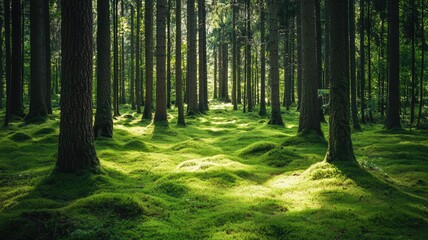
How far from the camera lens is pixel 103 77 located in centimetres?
1359

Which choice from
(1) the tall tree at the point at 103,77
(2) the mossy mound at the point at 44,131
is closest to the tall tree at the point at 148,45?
(1) the tall tree at the point at 103,77

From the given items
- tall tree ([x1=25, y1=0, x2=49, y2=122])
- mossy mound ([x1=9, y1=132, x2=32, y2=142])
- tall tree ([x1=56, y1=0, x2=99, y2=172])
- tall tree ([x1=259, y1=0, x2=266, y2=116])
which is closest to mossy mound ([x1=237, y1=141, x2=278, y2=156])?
tall tree ([x1=56, y1=0, x2=99, y2=172])

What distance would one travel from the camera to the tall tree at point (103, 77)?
13.3 metres

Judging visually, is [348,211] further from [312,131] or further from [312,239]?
[312,131]

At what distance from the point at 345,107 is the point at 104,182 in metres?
6.09

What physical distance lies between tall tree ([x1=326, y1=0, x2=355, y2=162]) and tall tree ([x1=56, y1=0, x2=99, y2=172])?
5.93 meters

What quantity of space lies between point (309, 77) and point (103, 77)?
27.9 feet

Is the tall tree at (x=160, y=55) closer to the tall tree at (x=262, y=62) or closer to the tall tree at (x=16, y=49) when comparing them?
the tall tree at (x=16, y=49)

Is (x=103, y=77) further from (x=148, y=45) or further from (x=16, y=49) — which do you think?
(x=148, y=45)

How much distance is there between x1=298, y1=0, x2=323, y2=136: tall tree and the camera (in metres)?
13.1

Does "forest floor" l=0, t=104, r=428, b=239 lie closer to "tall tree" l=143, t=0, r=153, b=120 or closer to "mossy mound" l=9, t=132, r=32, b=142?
"mossy mound" l=9, t=132, r=32, b=142

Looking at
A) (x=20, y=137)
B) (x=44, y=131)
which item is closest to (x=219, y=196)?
(x=20, y=137)

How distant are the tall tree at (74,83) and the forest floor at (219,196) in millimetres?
591

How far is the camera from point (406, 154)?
10320mm
